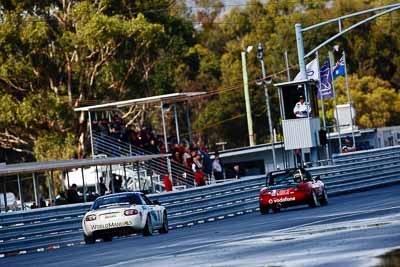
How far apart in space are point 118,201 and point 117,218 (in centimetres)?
78

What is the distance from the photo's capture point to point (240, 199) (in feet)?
133

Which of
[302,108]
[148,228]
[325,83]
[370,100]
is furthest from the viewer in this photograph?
[370,100]

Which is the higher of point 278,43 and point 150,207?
point 278,43

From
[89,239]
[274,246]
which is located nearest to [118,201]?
[89,239]

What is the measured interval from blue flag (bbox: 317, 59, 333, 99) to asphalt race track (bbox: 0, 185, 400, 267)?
28540 mm

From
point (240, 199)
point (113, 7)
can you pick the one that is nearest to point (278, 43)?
point (113, 7)

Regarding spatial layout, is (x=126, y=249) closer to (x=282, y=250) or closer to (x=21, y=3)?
(x=282, y=250)

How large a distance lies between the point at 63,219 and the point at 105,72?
135 feet

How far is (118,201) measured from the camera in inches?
1205

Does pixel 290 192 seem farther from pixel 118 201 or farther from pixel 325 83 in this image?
pixel 325 83

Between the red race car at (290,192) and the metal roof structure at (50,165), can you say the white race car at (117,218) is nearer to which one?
the red race car at (290,192)

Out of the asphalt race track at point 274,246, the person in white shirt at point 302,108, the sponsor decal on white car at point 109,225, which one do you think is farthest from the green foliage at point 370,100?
the asphalt race track at point 274,246

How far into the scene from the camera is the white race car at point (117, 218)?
98.1ft

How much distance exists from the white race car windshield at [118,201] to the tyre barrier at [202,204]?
134cm
